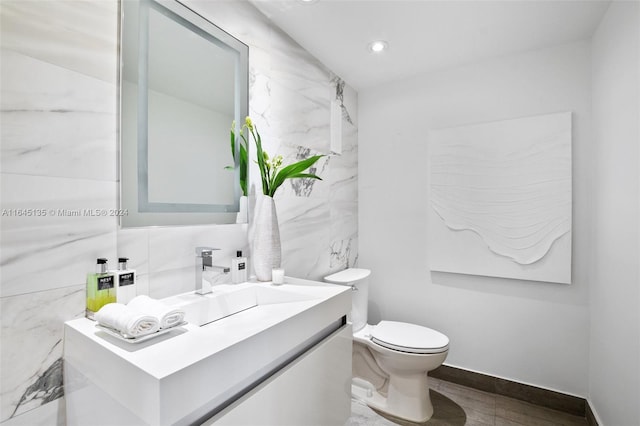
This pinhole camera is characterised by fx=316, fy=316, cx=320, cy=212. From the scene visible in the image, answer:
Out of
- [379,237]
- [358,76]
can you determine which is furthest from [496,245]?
[358,76]

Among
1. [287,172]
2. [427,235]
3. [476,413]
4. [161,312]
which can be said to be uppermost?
[287,172]

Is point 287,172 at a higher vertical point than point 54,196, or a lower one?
higher

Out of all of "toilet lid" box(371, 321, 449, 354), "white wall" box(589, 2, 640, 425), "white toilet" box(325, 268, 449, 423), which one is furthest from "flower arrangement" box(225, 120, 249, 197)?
"white wall" box(589, 2, 640, 425)

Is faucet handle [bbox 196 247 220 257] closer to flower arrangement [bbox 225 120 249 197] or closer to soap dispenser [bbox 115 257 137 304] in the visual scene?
soap dispenser [bbox 115 257 137 304]

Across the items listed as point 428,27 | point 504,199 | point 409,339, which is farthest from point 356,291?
point 428,27

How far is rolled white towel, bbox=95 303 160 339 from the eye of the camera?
2.59 ft

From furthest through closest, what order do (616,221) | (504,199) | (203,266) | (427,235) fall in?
(427,235)
(504,199)
(616,221)
(203,266)

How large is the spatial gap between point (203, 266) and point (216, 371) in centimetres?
55

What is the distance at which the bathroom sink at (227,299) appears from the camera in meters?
1.16

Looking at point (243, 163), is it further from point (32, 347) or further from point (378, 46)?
point (378, 46)

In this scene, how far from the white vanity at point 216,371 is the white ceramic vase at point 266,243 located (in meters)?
0.18

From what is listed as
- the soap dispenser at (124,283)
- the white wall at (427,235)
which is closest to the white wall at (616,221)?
the white wall at (427,235)

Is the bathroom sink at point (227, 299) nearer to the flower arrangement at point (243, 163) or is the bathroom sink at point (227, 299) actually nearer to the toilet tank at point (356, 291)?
the flower arrangement at point (243, 163)

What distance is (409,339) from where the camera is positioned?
6.29ft
